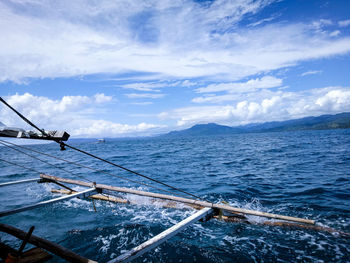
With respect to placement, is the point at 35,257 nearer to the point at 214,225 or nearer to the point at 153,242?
the point at 153,242

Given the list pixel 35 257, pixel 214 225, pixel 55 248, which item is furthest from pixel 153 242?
pixel 214 225

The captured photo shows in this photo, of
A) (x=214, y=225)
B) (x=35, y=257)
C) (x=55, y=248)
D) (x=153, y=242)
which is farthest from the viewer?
(x=214, y=225)

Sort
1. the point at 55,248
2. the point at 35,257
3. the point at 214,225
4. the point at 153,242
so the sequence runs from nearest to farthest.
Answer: the point at 55,248 → the point at 35,257 → the point at 153,242 → the point at 214,225

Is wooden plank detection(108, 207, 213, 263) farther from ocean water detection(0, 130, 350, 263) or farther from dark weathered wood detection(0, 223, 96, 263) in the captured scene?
ocean water detection(0, 130, 350, 263)

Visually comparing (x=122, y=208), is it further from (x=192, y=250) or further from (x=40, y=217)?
(x=192, y=250)

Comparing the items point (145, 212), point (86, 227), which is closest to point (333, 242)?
point (145, 212)

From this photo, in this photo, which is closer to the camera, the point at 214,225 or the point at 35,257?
the point at 35,257

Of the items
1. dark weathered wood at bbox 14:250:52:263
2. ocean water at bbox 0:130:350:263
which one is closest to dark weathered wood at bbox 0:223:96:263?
dark weathered wood at bbox 14:250:52:263

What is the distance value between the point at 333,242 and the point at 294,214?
9.28 ft

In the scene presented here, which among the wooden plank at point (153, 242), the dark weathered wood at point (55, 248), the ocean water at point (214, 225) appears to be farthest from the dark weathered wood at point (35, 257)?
the ocean water at point (214, 225)

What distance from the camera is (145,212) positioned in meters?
12.0

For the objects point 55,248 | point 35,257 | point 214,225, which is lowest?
point 214,225

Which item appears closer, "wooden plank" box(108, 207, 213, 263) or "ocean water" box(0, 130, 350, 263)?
"wooden plank" box(108, 207, 213, 263)

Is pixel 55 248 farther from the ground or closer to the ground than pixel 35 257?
farther from the ground
